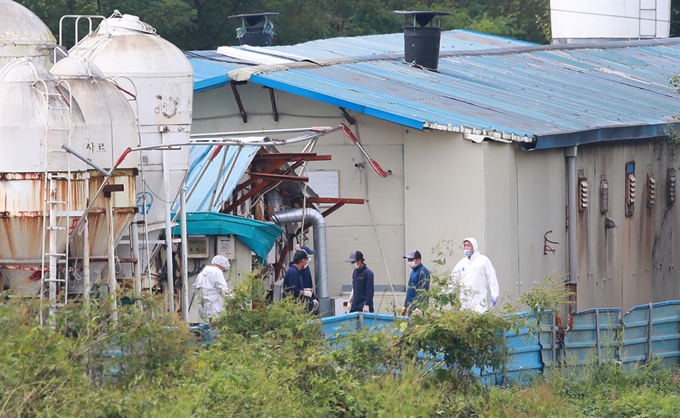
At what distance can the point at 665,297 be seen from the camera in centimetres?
2372

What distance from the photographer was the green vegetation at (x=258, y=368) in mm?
10266

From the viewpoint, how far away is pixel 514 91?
22.7 m

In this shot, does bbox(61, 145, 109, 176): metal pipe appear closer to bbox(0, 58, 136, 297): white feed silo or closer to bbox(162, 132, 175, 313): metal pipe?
bbox(0, 58, 136, 297): white feed silo

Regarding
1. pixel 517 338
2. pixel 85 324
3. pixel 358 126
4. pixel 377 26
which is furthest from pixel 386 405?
pixel 377 26

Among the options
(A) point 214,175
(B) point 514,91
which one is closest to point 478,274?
(A) point 214,175

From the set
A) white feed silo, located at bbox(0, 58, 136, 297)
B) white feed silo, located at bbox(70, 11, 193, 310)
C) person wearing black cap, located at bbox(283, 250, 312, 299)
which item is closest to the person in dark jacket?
person wearing black cap, located at bbox(283, 250, 312, 299)

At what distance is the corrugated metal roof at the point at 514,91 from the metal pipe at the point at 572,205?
301 millimetres

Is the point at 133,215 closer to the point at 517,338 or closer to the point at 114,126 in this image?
the point at 114,126

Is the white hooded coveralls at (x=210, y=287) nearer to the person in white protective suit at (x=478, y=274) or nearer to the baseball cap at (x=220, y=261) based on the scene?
the baseball cap at (x=220, y=261)

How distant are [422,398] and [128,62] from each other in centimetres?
568

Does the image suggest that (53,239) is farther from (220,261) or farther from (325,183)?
(325,183)

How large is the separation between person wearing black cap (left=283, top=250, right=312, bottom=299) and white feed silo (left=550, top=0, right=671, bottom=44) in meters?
17.1

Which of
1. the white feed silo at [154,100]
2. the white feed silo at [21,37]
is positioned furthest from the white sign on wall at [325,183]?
the white feed silo at [21,37]

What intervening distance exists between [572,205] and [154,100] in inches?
287
